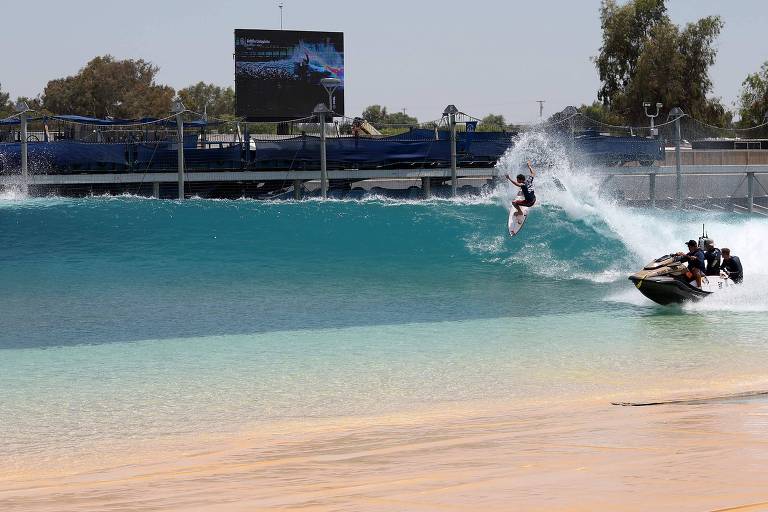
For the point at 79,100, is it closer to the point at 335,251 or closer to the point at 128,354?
the point at 335,251

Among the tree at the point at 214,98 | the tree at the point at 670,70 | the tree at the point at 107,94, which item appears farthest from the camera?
the tree at the point at 214,98

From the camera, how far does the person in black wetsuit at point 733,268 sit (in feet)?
59.0

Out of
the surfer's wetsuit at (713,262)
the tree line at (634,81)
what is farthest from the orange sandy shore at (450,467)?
the tree line at (634,81)

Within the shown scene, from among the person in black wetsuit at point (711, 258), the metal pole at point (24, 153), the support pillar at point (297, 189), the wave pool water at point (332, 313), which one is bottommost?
the wave pool water at point (332, 313)

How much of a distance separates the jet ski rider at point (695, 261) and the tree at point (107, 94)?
62.8 metres

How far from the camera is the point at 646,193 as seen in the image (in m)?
34.0

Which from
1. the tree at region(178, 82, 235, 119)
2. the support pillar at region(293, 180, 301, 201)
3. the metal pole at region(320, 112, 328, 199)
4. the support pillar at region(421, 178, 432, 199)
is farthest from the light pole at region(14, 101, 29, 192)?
the tree at region(178, 82, 235, 119)

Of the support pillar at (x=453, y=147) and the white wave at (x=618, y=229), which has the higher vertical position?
the support pillar at (x=453, y=147)

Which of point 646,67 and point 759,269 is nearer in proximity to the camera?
point 759,269

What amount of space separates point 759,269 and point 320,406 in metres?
13.8

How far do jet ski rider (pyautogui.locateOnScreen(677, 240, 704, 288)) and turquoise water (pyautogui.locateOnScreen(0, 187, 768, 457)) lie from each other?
1.87 ft

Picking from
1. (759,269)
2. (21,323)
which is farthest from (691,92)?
(21,323)

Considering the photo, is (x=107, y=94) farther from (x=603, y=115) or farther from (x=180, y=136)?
(x=180, y=136)

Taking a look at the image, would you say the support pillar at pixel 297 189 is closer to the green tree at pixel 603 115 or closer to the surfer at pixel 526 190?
the surfer at pixel 526 190
